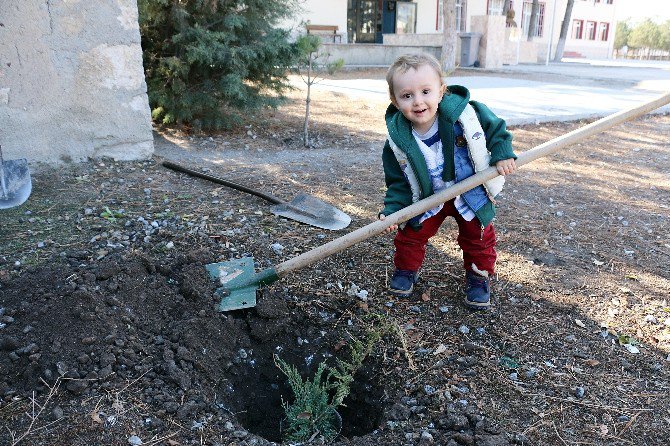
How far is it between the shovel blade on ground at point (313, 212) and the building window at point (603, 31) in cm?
3700

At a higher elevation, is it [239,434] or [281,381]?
[239,434]

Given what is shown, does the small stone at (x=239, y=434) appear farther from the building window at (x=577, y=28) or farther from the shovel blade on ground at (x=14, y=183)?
the building window at (x=577, y=28)

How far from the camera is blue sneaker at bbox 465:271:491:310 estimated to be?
9.18 feet

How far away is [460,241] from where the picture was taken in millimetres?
2910

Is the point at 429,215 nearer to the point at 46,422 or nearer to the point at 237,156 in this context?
the point at 46,422

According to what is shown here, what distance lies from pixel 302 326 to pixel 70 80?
301cm

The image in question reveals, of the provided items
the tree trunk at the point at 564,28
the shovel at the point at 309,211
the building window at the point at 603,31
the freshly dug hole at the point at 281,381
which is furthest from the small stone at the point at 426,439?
the building window at the point at 603,31

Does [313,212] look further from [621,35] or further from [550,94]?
[621,35]

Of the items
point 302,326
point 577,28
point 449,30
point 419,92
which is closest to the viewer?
point 419,92

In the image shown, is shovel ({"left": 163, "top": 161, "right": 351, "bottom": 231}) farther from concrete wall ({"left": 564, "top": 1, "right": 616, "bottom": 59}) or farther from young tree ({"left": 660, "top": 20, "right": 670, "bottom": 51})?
young tree ({"left": 660, "top": 20, "right": 670, "bottom": 51})

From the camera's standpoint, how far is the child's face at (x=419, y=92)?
2.52 m

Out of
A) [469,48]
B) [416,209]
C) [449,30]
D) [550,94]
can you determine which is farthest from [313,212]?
[469,48]

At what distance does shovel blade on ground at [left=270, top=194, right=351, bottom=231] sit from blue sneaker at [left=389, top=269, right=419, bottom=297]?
74 cm

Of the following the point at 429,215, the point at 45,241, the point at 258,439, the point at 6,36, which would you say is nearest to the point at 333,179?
the point at 429,215
